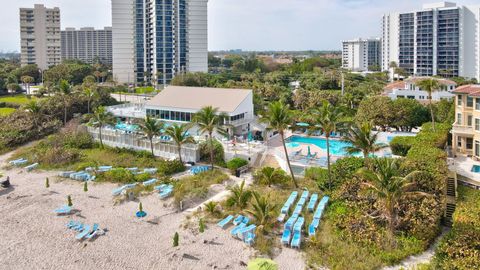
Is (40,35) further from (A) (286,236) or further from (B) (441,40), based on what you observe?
(A) (286,236)

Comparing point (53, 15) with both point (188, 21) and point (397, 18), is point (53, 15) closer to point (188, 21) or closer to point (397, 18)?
point (188, 21)

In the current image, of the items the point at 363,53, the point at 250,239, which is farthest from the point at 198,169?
the point at 363,53

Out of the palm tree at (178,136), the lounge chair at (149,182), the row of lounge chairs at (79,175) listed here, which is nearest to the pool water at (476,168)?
the palm tree at (178,136)

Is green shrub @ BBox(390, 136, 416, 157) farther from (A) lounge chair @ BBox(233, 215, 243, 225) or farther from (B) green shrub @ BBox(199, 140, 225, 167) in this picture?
(A) lounge chair @ BBox(233, 215, 243, 225)

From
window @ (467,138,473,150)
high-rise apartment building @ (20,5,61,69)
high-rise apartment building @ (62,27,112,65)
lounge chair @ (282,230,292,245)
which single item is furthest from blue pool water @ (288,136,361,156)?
high-rise apartment building @ (62,27,112,65)

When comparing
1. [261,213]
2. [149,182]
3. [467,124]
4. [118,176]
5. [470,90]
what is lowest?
[261,213]
